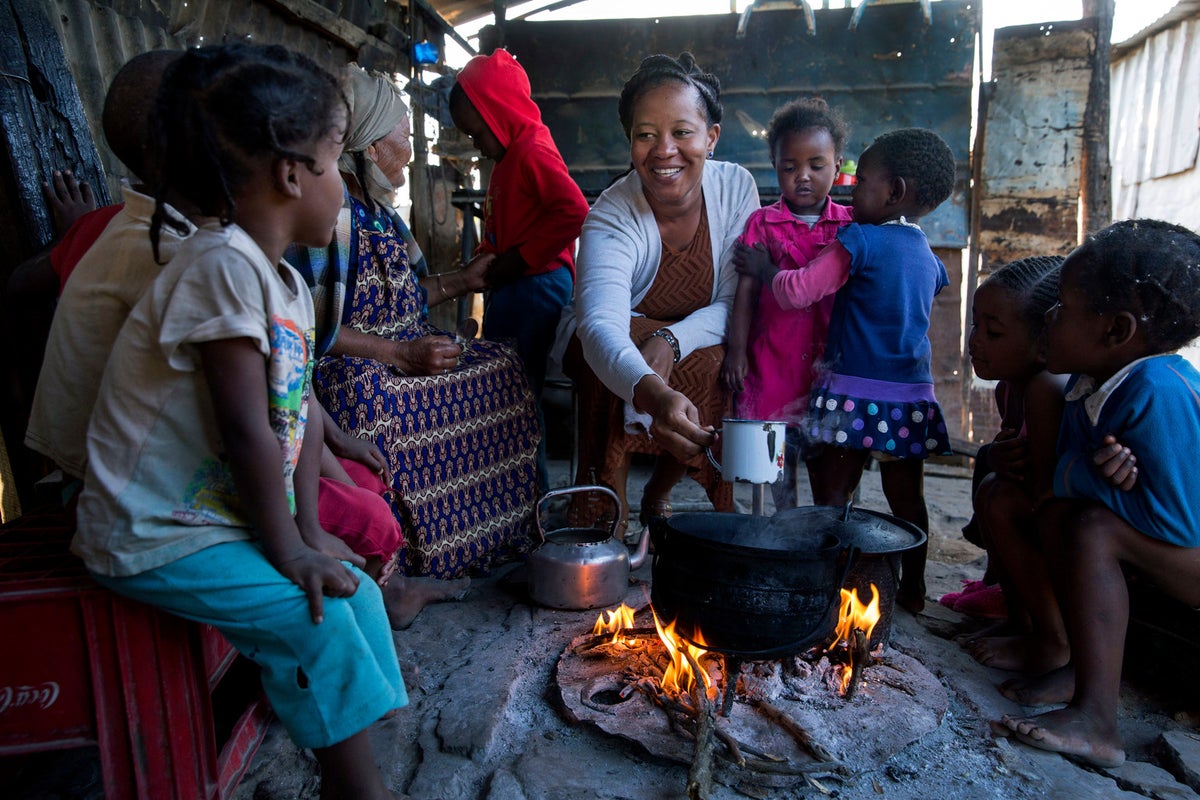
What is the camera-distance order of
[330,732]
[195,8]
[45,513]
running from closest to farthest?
[330,732] → [45,513] → [195,8]

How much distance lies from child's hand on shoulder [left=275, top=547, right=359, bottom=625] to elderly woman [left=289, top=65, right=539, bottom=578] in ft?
3.92

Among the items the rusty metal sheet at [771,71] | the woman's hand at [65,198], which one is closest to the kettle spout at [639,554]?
the woman's hand at [65,198]

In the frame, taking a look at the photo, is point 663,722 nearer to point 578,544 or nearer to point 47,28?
point 578,544

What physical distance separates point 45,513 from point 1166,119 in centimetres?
1096

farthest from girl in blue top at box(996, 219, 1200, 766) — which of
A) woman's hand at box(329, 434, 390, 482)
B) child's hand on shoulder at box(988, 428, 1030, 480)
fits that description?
woman's hand at box(329, 434, 390, 482)

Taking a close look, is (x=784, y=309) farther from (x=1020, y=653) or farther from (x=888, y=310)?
(x=1020, y=653)

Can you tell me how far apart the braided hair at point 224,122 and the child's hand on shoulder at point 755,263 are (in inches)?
81.2

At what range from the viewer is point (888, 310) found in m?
2.95

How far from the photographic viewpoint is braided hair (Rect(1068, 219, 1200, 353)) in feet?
6.64

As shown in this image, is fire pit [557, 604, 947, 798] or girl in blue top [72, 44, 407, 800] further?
A: fire pit [557, 604, 947, 798]

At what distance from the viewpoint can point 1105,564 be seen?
2.06 metres

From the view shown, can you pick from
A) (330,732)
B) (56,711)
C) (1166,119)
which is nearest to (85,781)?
(56,711)

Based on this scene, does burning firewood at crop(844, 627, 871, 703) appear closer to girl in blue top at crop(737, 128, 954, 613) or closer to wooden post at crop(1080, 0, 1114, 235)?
girl in blue top at crop(737, 128, 954, 613)

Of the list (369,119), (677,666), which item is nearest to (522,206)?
(369,119)
